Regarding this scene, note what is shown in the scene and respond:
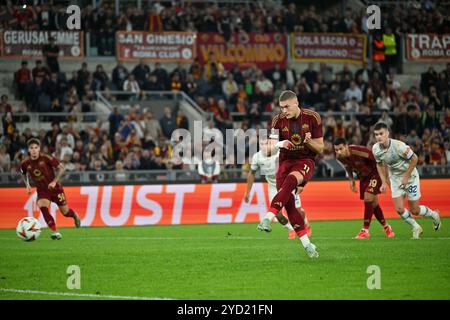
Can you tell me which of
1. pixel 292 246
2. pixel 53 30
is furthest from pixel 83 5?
pixel 292 246

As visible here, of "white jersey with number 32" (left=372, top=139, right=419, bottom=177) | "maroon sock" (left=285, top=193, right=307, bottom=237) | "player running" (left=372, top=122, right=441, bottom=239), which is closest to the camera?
"maroon sock" (left=285, top=193, right=307, bottom=237)

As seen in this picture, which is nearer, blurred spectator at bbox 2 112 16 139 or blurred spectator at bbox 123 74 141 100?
blurred spectator at bbox 2 112 16 139

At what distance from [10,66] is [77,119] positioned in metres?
3.79

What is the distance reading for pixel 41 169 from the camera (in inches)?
741

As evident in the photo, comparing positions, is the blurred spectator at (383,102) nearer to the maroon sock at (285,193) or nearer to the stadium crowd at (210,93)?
the stadium crowd at (210,93)

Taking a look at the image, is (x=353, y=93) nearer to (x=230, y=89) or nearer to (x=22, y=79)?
→ (x=230, y=89)

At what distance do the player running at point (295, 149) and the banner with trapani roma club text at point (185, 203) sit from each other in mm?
10171

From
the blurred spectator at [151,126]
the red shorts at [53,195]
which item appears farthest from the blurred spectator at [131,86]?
the red shorts at [53,195]

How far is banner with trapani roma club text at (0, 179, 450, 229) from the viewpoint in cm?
2272

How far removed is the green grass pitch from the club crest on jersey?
67.1 inches

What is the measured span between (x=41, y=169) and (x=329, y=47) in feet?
61.5

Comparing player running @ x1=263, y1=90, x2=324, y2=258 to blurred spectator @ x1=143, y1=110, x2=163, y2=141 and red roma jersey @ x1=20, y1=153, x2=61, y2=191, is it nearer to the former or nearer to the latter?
red roma jersey @ x1=20, y1=153, x2=61, y2=191

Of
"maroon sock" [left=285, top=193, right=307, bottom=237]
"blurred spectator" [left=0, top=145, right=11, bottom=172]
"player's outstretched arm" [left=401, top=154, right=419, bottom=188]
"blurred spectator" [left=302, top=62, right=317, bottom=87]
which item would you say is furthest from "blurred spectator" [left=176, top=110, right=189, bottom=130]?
"maroon sock" [left=285, top=193, right=307, bottom=237]
